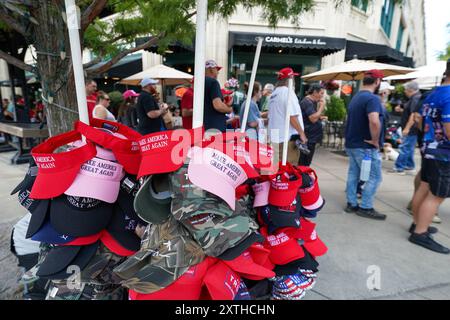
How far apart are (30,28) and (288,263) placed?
2.15m

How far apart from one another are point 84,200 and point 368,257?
2.59 metres

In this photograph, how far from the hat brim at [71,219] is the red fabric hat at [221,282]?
54cm

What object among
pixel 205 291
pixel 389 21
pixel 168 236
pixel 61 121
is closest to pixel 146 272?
pixel 168 236

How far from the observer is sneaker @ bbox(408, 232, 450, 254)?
287cm

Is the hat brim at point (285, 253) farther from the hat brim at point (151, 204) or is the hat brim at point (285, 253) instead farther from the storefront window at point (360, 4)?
the storefront window at point (360, 4)

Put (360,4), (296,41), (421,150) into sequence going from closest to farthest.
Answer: (360,4)
(421,150)
(296,41)

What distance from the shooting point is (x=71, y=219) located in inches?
46.9

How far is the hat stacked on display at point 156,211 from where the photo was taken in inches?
43.8

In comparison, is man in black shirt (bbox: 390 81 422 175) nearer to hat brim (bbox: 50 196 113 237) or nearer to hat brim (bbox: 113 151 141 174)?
hat brim (bbox: 113 151 141 174)

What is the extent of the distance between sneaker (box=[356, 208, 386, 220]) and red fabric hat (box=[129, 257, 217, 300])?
10.5 feet

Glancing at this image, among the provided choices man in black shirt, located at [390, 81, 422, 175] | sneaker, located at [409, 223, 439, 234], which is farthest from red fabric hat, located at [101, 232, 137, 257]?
man in black shirt, located at [390, 81, 422, 175]

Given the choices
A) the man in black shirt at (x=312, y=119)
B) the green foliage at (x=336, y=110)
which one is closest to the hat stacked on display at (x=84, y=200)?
the man in black shirt at (x=312, y=119)

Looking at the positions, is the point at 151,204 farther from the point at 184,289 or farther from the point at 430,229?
the point at 430,229

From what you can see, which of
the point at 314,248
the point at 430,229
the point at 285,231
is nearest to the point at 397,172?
the point at 430,229
